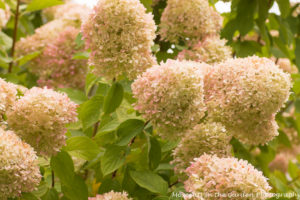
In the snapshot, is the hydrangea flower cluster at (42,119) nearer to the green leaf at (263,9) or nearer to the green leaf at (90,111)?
the green leaf at (90,111)

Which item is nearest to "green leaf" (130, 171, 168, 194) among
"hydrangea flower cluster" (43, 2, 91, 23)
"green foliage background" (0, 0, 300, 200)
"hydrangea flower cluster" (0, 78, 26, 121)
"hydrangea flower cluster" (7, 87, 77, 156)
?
"green foliage background" (0, 0, 300, 200)

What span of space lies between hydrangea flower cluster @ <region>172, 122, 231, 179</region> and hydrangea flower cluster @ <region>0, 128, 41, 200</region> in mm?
374

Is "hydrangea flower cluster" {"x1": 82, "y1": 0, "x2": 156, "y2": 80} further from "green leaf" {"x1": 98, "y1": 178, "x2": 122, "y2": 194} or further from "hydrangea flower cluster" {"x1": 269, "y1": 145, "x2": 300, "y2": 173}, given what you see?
"hydrangea flower cluster" {"x1": 269, "y1": 145, "x2": 300, "y2": 173}

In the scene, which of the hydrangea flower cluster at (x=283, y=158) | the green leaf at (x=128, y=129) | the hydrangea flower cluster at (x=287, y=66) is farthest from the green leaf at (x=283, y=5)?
the hydrangea flower cluster at (x=283, y=158)

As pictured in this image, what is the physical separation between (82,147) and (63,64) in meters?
0.64

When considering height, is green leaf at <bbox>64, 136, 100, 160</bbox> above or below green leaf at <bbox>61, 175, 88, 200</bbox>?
above

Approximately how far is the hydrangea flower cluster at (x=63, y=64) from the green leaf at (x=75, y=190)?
61 centimetres

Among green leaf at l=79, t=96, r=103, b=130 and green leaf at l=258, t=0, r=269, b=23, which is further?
green leaf at l=258, t=0, r=269, b=23

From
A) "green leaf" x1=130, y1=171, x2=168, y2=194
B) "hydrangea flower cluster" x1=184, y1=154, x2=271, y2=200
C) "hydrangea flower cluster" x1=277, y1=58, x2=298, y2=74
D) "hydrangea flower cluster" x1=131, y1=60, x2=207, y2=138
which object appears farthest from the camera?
"hydrangea flower cluster" x1=277, y1=58, x2=298, y2=74

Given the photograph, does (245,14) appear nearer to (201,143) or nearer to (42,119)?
(201,143)

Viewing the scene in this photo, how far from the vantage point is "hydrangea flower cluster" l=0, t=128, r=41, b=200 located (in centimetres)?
91

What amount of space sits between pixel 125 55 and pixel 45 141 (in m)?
0.29

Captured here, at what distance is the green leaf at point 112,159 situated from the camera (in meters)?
1.14

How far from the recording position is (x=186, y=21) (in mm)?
1438
